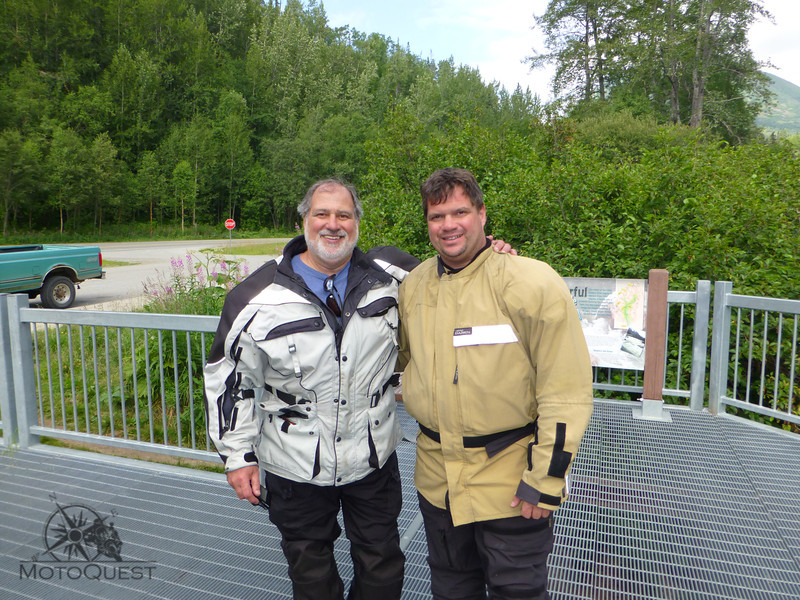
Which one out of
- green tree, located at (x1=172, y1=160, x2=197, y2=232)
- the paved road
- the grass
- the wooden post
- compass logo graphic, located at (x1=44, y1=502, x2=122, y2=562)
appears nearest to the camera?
compass logo graphic, located at (x1=44, y1=502, x2=122, y2=562)

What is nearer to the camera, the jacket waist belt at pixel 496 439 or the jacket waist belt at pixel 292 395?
the jacket waist belt at pixel 496 439

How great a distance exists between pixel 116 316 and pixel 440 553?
9.17 ft

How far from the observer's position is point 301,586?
2174mm

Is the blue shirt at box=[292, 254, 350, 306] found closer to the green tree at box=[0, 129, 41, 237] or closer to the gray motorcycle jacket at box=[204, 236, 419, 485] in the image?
the gray motorcycle jacket at box=[204, 236, 419, 485]

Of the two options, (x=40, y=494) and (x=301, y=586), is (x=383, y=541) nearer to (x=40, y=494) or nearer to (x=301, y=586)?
(x=301, y=586)

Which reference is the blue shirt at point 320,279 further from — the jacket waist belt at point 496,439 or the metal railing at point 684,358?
the metal railing at point 684,358

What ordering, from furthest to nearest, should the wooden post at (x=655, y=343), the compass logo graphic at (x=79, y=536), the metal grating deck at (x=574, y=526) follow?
1. the wooden post at (x=655, y=343)
2. the compass logo graphic at (x=79, y=536)
3. the metal grating deck at (x=574, y=526)

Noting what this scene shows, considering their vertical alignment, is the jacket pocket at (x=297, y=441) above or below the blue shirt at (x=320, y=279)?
below

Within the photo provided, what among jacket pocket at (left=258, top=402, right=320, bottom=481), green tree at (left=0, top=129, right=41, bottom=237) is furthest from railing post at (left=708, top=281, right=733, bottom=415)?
green tree at (left=0, top=129, right=41, bottom=237)

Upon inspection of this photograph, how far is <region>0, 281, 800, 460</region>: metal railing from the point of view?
371cm

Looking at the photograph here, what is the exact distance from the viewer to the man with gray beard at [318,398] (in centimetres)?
207

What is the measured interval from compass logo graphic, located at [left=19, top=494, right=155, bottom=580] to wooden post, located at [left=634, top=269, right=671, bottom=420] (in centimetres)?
376

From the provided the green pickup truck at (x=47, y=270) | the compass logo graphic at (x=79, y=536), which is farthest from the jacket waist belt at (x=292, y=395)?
the green pickup truck at (x=47, y=270)

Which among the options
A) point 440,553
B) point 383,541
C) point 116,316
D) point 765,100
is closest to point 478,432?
point 440,553
